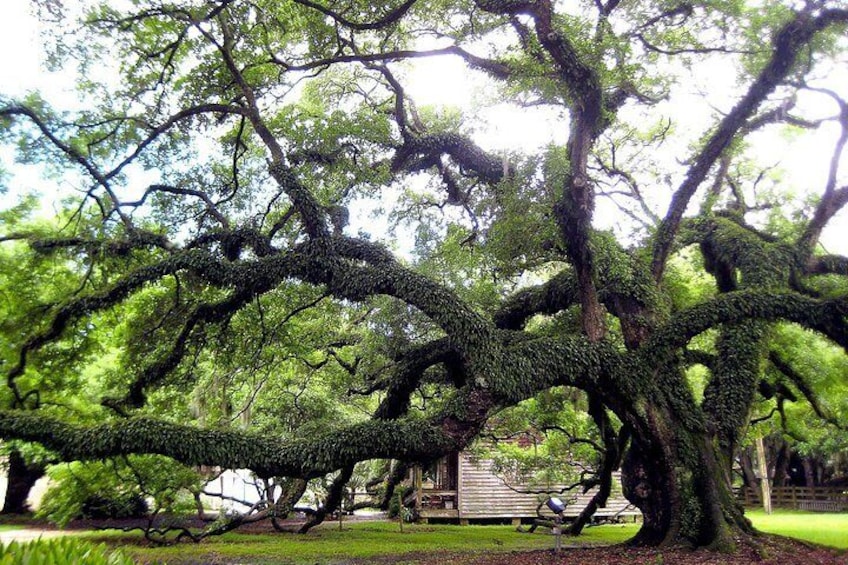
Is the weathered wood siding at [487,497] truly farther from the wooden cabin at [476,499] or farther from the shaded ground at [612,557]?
the shaded ground at [612,557]

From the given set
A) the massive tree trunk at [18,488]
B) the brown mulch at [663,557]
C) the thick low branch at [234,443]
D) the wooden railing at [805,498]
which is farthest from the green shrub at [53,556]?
the wooden railing at [805,498]

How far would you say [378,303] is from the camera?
485 inches

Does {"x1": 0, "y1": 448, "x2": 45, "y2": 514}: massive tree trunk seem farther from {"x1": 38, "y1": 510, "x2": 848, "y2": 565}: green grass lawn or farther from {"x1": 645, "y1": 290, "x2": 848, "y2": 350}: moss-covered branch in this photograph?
{"x1": 645, "y1": 290, "x2": 848, "y2": 350}: moss-covered branch

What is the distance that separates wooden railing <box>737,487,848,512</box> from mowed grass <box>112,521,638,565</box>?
14.8m

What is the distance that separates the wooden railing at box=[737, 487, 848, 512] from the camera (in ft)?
80.0

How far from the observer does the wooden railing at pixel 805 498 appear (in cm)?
2439

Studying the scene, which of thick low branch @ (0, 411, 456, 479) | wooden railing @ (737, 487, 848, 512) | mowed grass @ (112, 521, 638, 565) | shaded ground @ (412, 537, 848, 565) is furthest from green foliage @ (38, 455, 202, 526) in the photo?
wooden railing @ (737, 487, 848, 512)

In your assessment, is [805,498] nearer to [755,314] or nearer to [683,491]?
[683,491]

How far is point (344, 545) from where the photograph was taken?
12.4 meters

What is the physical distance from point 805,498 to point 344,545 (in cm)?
2421

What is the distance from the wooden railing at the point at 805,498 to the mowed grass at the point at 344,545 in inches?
584

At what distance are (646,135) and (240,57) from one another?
883 cm

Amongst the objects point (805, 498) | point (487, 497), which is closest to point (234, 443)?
point (487, 497)

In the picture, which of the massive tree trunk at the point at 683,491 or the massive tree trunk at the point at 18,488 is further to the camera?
the massive tree trunk at the point at 18,488
